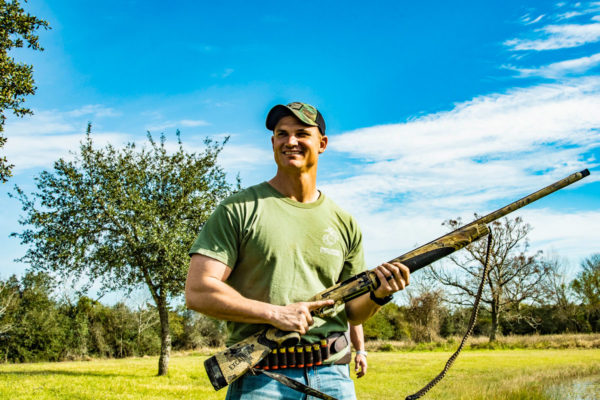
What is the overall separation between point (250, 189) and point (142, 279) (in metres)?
20.4

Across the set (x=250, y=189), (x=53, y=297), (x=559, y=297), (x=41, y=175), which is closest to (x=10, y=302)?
(x=53, y=297)

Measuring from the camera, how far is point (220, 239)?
315 cm

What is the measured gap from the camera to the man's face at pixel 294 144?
346 cm

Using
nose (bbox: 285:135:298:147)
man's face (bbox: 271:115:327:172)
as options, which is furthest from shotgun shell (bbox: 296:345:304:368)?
nose (bbox: 285:135:298:147)

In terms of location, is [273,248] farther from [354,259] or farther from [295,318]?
[354,259]

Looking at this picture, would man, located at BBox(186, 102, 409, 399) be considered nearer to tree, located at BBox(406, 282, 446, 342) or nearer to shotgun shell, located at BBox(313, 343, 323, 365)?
shotgun shell, located at BBox(313, 343, 323, 365)

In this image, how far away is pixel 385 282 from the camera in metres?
3.42

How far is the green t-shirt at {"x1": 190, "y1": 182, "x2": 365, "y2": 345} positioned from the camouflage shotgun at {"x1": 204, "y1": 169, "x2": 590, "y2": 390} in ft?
0.44

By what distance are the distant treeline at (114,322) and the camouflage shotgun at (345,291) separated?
40.2 m

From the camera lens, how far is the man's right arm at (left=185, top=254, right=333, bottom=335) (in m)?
2.97

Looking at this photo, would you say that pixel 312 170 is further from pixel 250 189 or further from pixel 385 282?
pixel 385 282

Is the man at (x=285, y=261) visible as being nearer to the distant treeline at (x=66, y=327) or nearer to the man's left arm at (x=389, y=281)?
the man's left arm at (x=389, y=281)

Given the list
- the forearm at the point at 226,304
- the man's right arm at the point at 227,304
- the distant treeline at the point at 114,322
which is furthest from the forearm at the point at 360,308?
the distant treeline at the point at 114,322

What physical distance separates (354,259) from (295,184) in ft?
2.66
